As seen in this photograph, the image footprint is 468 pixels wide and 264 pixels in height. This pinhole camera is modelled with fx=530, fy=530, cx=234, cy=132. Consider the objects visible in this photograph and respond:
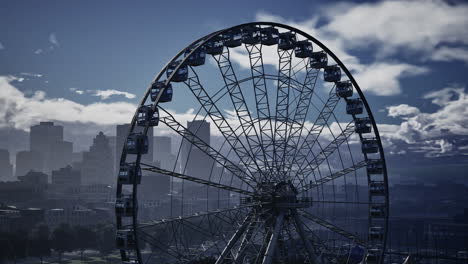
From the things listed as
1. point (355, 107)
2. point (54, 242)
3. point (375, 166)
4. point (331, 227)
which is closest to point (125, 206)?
point (331, 227)

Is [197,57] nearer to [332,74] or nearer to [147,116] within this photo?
[147,116]

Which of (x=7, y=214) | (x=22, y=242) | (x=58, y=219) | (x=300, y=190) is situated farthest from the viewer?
(x=58, y=219)

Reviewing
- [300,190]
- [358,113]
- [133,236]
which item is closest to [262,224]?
[300,190]

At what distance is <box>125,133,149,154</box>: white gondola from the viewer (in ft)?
130

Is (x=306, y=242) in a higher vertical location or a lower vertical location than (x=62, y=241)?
higher

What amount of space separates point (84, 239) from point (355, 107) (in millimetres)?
102972

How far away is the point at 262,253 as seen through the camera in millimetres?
48688

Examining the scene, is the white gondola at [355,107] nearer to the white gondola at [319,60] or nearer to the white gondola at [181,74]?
the white gondola at [319,60]

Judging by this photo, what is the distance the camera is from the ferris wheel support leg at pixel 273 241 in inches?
1758

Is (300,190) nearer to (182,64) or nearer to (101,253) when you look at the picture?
(182,64)

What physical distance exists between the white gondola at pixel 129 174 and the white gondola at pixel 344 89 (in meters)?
26.0

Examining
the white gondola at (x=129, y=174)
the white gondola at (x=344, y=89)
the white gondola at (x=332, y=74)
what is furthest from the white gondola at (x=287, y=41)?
the white gondola at (x=129, y=174)

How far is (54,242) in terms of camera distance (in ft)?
430

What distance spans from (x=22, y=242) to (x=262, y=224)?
307ft
